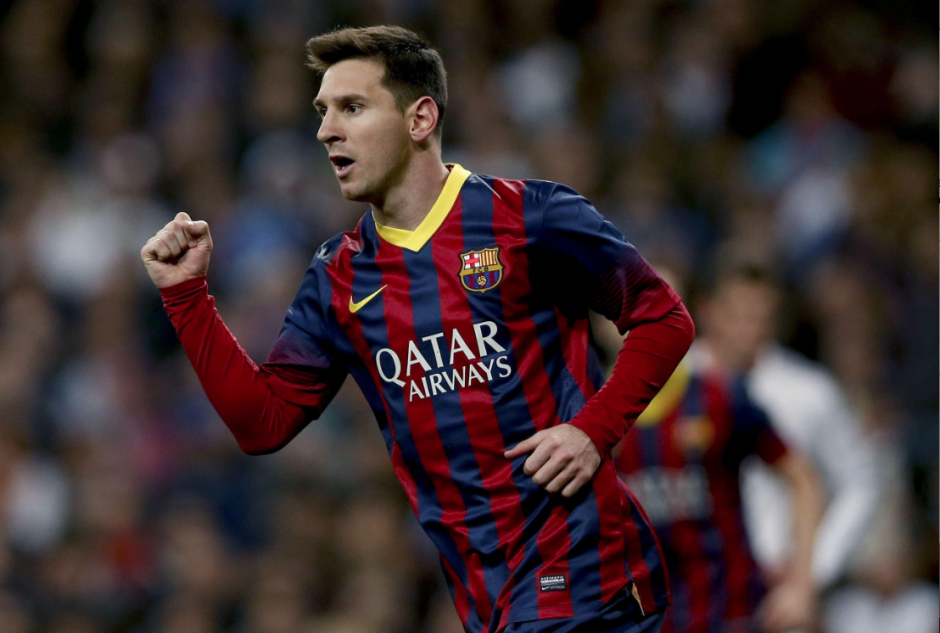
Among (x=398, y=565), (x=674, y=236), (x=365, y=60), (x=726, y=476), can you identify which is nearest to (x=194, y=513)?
(x=398, y=565)

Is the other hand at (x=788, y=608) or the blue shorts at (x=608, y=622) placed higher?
the blue shorts at (x=608, y=622)

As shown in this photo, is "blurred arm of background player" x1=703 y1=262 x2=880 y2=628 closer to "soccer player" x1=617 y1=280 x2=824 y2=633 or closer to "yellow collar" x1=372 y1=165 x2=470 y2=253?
"soccer player" x1=617 y1=280 x2=824 y2=633

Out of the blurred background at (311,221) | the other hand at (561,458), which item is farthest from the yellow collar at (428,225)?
the blurred background at (311,221)

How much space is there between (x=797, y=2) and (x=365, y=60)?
24.4 feet

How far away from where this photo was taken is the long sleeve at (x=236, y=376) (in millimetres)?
3639

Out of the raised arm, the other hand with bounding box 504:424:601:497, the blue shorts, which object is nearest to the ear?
the raised arm

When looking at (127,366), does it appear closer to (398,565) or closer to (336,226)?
(336,226)

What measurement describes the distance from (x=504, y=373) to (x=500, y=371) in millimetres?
12

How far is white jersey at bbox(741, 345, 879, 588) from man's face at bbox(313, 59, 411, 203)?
3.07 m

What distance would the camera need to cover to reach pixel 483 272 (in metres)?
3.53

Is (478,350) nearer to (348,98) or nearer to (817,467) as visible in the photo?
(348,98)

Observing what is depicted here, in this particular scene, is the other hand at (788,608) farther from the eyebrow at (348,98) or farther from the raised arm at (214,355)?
the eyebrow at (348,98)

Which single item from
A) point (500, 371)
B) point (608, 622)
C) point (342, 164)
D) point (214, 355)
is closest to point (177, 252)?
point (214, 355)

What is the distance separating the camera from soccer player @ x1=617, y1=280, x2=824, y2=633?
16.8 feet
